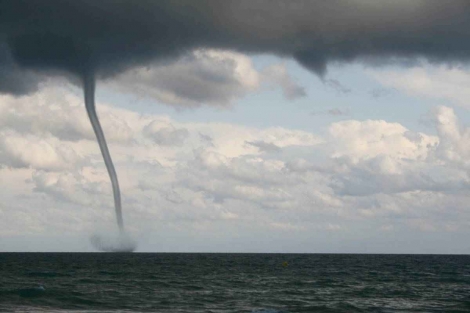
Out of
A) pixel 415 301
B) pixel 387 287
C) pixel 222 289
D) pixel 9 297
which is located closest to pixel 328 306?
pixel 415 301

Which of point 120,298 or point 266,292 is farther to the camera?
point 266,292

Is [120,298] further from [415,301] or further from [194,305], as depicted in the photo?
[415,301]

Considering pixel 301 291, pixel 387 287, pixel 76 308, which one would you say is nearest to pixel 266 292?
pixel 301 291

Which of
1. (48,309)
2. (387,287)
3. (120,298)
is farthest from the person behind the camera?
(387,287)

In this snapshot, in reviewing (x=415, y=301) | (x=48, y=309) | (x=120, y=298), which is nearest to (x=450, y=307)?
(x=415, y=301)

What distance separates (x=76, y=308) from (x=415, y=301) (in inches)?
1277

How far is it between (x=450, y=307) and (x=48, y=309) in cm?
3560

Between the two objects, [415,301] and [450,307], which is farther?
[415,301]

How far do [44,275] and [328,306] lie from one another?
5510cm

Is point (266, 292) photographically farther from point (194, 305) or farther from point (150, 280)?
point (150, 280)

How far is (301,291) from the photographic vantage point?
2692 inches

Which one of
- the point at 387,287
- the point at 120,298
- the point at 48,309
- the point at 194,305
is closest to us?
the point at 48,309

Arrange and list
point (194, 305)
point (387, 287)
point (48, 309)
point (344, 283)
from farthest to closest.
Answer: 1. point (344, 283)
2. point (387, 287)
3. point (194, 305)
4. point (48, 309)

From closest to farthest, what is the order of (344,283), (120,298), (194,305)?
(194,305), (120,298), (344,283)
